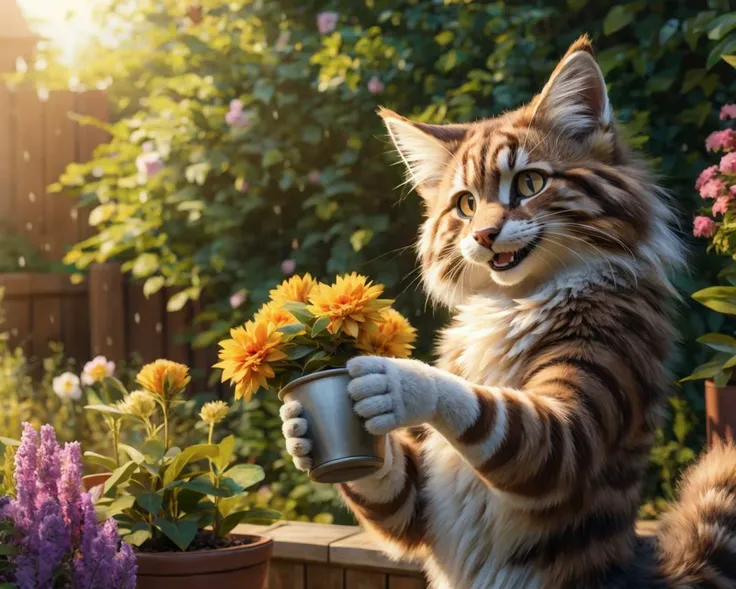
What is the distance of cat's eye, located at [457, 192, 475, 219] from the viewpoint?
6.68 ft

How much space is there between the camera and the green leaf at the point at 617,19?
3.60 m

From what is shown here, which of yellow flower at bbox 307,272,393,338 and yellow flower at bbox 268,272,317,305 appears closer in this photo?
yellow flower at bbox 307,272,393,338

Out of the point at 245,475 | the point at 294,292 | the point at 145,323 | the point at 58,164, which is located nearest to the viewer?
the point at 294,292

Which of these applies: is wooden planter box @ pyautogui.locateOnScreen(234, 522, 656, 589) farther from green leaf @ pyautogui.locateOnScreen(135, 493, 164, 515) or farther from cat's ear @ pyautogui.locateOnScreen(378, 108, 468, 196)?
cat's ear @ pyautogui.locateOnScreen(378, 108, 468, 196)

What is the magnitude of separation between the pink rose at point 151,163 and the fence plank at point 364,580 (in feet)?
8.64

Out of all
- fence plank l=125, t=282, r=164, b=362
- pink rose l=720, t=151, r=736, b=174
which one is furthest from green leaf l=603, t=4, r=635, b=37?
fence plank l=125, t=282, r=164, b=362

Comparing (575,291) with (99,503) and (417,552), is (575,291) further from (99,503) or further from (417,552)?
(99,503)

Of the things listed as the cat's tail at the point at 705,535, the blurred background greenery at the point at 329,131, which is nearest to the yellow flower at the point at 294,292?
the cat's tail at the point at 705,535

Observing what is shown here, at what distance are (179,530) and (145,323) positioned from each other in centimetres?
321

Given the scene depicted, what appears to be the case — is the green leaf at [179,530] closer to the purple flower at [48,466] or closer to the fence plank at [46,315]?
the purple flower at [48,466]

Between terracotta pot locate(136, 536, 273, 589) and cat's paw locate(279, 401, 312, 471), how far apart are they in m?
0.63

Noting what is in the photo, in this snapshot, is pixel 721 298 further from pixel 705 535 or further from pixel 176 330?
pixel 176 330

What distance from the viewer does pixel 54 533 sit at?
165 centimetres

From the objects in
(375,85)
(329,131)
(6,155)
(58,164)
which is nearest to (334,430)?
(375,85)
